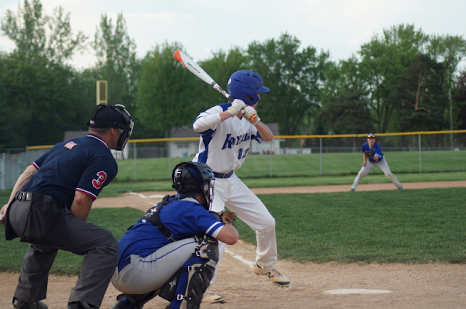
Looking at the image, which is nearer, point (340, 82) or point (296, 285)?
point (296, 285)

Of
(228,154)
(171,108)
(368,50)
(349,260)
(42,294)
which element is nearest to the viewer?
(42,294)

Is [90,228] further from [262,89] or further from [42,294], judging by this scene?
[262,89]

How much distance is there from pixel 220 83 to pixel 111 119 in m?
53.2

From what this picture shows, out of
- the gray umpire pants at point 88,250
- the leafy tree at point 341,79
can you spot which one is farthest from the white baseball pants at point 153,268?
the leafy tree at point 341,79

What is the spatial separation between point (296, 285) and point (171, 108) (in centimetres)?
4713

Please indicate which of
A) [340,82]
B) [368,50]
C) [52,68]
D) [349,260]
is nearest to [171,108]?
[52,68]

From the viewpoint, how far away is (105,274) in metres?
3.18

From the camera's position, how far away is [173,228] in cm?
329

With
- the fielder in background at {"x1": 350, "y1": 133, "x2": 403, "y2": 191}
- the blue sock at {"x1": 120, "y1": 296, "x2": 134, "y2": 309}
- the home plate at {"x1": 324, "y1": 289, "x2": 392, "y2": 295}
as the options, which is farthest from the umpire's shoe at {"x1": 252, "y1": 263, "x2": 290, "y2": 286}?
the fielder in background at {"x1": 350, "y1": 133, "x2": 403, "y2": 191}

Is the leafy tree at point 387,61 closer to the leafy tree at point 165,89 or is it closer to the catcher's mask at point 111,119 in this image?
the leafy tree at point 165,89

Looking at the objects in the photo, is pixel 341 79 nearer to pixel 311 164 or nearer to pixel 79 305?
pixel 311 164

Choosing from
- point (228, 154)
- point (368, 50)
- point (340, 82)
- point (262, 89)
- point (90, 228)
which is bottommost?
point (90, 228)

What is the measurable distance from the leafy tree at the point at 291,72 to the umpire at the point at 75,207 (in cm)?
6301

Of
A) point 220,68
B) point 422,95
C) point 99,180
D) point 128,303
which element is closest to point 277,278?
point 128,303
